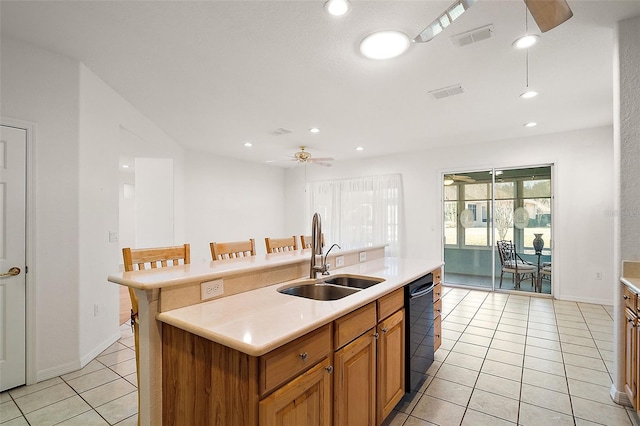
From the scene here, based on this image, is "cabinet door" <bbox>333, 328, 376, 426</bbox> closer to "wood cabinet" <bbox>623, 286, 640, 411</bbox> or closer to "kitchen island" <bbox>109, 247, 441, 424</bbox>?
"kitchen island" <bbox>109, 247, 441, 424</bbox>

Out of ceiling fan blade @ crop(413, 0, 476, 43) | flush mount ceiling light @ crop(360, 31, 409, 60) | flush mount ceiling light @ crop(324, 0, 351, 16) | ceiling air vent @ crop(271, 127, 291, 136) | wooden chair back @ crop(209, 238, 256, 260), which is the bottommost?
wooden chair back @ crop(209, 238, 256, 260)

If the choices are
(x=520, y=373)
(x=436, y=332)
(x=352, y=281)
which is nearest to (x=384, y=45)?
(x=352, y=281)

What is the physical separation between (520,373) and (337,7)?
10.4 feet

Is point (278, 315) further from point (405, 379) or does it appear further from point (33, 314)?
point (33, 314)

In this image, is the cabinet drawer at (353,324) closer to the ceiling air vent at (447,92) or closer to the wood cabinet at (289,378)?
the wood cabinet at (289,378)

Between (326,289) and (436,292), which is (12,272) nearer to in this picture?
(326,289)

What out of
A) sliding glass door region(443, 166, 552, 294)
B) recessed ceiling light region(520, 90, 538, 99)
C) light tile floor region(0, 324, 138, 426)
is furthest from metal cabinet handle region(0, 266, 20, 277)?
sliding glass door region(443, 166, 552, 294)

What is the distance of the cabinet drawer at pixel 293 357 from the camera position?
111 centimetres

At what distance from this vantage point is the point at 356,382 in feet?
5.15

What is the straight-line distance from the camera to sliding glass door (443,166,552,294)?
16.7 ft

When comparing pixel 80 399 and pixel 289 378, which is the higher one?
pixel 289 378

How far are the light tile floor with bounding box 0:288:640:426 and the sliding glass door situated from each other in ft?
5.29

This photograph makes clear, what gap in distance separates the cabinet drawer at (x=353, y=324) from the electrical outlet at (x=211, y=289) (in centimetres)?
67

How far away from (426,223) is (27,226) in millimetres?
5633
